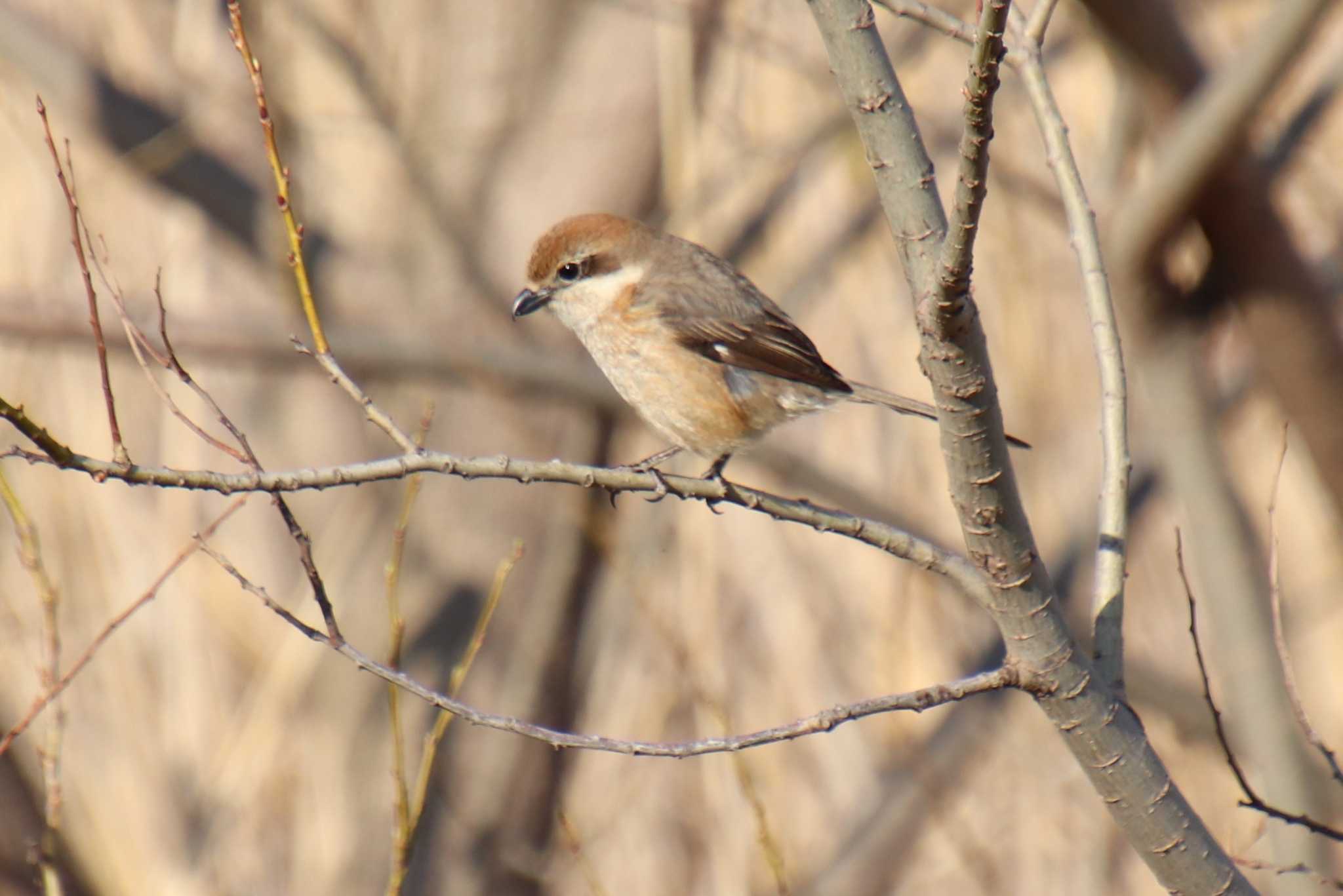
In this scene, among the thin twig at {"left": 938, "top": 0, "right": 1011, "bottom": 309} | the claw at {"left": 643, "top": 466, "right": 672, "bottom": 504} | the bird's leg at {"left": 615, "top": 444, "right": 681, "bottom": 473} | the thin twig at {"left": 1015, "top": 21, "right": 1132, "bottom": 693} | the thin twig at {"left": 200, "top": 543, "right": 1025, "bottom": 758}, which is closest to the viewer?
the thin twig at {"left": 938, "top": 0, "right": 1011, "bottom": 309}

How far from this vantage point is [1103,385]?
2.54 metres

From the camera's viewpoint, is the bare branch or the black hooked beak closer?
the bare branch

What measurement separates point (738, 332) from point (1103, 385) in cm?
147

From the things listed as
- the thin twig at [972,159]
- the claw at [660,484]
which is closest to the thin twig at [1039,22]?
the thin twig at [972,159]

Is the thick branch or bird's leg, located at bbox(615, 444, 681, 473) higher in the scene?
bird's leg, located at bbox(615, 444, 681, 473)

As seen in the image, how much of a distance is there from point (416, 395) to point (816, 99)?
2387 mm

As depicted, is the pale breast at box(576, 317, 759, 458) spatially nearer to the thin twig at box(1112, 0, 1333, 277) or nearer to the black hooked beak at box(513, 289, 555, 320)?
the black hooked beak at box(513, 289, 555, 320)

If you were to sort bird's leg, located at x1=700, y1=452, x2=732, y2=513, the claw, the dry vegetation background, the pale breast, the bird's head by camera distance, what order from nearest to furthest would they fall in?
the claw → bird's leg, located at x1=700, y1=452, x2=732, y2=513 → the pale breast → the bird's head → the dry vegetation background

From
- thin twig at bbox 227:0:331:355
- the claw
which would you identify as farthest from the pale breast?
thin twig at bbox 227:0:331:355

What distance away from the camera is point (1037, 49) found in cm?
269

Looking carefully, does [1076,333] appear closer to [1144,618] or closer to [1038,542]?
[1038,542]

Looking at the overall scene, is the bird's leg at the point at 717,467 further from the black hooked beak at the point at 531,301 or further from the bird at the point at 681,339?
the black hooked beak at the point at 531,301

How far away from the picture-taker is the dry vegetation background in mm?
5664

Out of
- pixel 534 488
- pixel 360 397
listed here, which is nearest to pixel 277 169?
pixel 360 397
